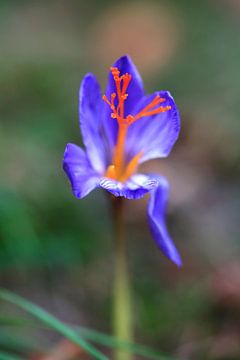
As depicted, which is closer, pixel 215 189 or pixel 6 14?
pixel 215 189

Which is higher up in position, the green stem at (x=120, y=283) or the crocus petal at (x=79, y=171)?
the crocus petal at (x=79, y=171)

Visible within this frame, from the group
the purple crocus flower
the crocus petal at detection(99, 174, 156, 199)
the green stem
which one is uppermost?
the purple crocus flower

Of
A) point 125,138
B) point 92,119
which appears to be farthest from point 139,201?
point 92,119

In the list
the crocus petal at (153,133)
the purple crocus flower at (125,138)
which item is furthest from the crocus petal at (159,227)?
the crocus petal at (153,133)

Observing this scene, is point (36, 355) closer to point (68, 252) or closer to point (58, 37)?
point (68, 252)

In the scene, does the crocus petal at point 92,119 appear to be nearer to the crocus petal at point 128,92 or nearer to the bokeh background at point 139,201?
the crocus petal at point 128,92

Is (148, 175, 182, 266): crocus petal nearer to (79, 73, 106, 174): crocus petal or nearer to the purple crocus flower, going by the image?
the purple crocus flower

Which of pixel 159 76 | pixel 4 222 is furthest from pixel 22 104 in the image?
pixel 4 222

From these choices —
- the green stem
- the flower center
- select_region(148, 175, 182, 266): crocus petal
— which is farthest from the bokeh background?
the flower center
